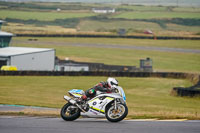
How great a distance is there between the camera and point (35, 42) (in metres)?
78.8

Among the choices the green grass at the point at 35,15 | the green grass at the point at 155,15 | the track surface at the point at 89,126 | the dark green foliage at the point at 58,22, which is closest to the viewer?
the track surface at the point at 89,126

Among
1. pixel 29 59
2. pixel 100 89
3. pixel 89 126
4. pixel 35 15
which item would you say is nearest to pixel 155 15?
pixel 35 15

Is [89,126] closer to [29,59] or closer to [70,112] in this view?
[70,112]

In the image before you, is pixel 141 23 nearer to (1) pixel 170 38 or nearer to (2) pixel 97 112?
(1) pixel 170 38

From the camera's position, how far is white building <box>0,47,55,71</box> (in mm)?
45938

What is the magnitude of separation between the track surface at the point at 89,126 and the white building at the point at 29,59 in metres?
34.4

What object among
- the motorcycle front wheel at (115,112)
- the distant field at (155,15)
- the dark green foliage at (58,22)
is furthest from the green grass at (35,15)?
the motorcycle front wheel at (115,112)

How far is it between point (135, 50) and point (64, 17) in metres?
66.2

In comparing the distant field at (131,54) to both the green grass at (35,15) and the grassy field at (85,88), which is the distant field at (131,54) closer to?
the grassy field at (85,88)

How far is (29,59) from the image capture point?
4822cm

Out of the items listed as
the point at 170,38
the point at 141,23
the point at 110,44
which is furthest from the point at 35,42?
the point at 141,23

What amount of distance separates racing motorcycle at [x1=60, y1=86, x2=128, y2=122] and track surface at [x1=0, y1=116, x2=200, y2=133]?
21 centimetres

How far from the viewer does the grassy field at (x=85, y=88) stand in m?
22.9

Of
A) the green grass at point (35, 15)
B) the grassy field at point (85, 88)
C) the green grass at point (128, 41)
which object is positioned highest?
the green grass at point (35, 15)
